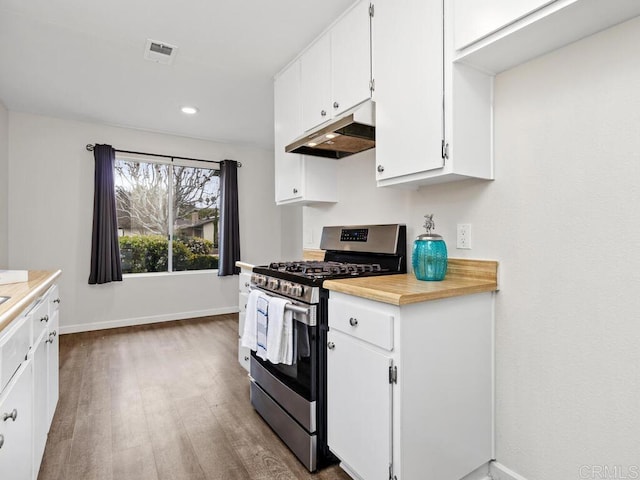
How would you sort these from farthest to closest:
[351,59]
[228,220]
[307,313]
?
[228,220] → [351,59] → [307,313]

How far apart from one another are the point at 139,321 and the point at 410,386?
4.10 meters

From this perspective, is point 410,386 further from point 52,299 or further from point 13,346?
point 52,299

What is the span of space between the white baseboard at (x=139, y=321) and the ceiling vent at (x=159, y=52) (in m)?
3.14

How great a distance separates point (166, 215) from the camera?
4688mm

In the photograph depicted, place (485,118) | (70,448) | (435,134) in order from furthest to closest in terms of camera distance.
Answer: (70,448) < (485,118) < (435,134)

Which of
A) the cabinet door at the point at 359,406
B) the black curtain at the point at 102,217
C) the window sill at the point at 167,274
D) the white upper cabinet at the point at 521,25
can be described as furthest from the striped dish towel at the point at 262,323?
the window sill at the point at 167,274

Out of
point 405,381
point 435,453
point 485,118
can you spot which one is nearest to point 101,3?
point 485,118

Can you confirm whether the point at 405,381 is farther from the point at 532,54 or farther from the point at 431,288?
the point at 532,54

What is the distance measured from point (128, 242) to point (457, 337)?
167 inches

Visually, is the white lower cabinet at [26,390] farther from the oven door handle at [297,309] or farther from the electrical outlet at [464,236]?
the electrical outlet at [464,236]

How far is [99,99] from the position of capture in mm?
3383

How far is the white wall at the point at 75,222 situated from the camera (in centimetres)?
378

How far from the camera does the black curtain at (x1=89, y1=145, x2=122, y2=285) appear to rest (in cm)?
404

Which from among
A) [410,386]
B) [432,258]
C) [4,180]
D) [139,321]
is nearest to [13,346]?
[410,386]
